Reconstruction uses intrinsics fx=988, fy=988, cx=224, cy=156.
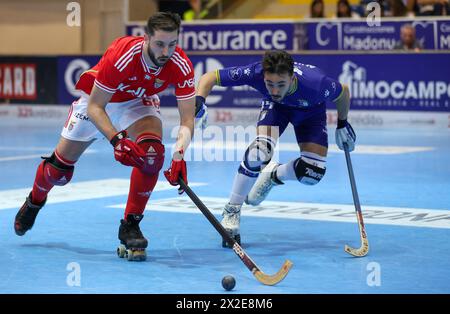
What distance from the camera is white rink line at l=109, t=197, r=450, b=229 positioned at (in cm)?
811

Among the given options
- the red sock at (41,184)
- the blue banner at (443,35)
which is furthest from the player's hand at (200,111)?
the blue banner at (443,35)

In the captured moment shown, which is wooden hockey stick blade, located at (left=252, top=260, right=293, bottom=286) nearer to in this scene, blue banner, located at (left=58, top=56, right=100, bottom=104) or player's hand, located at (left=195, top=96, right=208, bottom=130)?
player's hand, located at (left=195, top=96, right=208, bottom=130)

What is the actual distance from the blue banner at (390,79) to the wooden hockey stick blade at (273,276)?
11.6 metres

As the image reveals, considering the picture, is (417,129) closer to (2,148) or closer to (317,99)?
(2,148)

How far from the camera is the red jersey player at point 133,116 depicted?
6.34 metres

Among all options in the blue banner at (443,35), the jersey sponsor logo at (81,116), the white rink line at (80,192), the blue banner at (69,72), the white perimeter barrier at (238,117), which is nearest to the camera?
the jersey sponsor logo at (81,116)

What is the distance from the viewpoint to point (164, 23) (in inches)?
247

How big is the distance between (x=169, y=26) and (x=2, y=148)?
854cm

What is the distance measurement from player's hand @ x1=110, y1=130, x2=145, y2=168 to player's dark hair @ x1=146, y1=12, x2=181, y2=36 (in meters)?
0.69

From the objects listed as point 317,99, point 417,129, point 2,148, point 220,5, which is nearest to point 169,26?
point 317,99

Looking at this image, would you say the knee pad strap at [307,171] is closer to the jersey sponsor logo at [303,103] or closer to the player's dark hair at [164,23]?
the jersey sponsor logo at [303,103]

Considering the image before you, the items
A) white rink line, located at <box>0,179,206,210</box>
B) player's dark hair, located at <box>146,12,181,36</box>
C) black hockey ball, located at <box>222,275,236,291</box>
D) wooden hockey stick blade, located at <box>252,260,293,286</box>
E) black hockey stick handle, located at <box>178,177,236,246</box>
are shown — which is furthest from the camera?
white rink line, located at <box>0,179,206,210</box>

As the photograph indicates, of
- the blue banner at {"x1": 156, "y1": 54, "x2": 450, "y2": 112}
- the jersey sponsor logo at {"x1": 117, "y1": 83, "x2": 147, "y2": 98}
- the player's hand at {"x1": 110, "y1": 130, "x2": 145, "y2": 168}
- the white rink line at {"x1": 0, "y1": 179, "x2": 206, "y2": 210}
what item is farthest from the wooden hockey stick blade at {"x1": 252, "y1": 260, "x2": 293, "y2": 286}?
the blue banner at {"x1": 156, "y1": 54, "x2": 450, "y2": 112}

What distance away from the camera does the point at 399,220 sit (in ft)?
26.7
